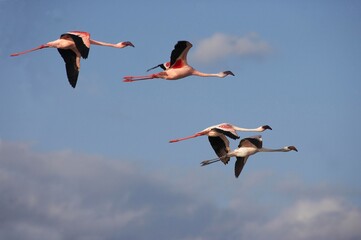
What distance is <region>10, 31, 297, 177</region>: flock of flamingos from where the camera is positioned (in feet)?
117

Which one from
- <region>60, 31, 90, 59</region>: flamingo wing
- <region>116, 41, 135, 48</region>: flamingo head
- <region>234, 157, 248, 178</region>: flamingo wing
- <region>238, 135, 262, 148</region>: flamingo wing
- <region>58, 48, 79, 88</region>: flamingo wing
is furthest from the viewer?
<region>234, 157, 248, 178</region>: flamingo wing

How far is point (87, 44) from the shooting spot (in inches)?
1363

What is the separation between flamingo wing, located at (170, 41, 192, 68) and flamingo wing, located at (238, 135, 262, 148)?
3.17 metres

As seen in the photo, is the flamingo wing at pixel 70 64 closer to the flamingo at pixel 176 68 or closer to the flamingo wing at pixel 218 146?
the flamingo at pixel 176 68

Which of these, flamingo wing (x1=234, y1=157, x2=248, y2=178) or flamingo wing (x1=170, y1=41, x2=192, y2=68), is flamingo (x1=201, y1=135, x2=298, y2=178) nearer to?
flamingo wing (x1=234, y1=157, x2=248, y2=178)

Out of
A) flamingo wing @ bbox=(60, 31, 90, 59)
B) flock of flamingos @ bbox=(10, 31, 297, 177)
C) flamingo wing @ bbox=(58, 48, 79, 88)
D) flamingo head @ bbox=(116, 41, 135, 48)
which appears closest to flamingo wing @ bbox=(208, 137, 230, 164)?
flock of flamingos @ bbox=(10, 31, 297, 177)

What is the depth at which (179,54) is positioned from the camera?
35.9 metres

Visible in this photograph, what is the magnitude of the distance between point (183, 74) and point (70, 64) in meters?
3.46

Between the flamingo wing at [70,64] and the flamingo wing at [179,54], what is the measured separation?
2.95m

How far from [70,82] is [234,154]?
552 cm

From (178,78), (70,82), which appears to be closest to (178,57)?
(178,78)

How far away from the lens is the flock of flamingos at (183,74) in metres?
35.7

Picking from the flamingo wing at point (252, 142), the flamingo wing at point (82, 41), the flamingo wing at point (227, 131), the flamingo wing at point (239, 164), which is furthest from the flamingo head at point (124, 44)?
the flamingo wing at point (239, 164)

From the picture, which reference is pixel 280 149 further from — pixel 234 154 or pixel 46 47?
pixel 46 47
